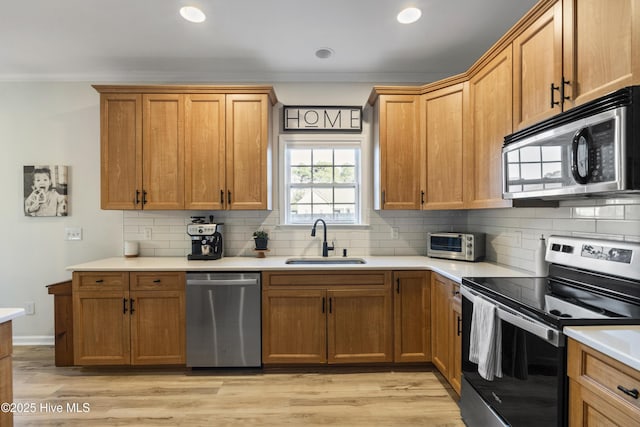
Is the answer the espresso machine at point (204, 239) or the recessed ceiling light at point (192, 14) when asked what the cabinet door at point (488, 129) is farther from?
the espresso machine at point (204, 239)

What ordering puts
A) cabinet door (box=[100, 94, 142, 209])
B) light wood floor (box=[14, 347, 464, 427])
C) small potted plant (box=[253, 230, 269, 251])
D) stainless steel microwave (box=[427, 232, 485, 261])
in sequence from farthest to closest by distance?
small potted plant (box=[253, 230, 269, 251])
cabinet door (box=[100, 94, 142, 209])
stainless steel microwave (box=[427, 232, 485, 261])
light wood floor (box=[14, 347, 464, 427])

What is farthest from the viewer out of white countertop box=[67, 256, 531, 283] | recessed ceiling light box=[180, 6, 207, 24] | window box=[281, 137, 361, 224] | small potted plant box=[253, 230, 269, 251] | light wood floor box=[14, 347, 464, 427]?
window box=[281, 137, 361, 224]

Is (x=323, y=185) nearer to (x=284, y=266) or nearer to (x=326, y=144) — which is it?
(x=326, y=144)

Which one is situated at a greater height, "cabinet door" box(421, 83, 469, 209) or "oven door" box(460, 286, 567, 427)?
"cabinet door" box(421, 83, 469, 209)

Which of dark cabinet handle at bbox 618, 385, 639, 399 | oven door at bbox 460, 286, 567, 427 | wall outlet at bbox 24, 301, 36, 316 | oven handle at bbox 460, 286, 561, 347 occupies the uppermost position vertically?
oven handle at bbox 460, 286, 561, 347

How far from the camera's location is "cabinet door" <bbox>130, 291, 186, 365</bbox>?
2.61 meters

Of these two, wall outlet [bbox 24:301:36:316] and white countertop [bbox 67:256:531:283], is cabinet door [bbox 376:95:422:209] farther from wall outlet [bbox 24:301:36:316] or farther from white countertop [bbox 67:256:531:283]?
wall outlet [bbox 24:301:36:316]

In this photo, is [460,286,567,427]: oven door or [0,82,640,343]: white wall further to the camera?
[0,82,640,343]: white wall

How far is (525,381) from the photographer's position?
141 centimetres

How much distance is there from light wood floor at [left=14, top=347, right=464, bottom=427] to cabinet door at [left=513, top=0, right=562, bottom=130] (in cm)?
195

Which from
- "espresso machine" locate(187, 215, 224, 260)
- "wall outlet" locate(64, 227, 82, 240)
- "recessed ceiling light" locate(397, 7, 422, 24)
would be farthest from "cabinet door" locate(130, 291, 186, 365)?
"recessed ceiling light" locate(397, 7, 422, 24)

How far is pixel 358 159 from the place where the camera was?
Result: 11.2 ft

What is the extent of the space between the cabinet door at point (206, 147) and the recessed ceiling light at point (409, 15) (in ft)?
5.35

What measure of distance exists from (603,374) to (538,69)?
1558 mm
